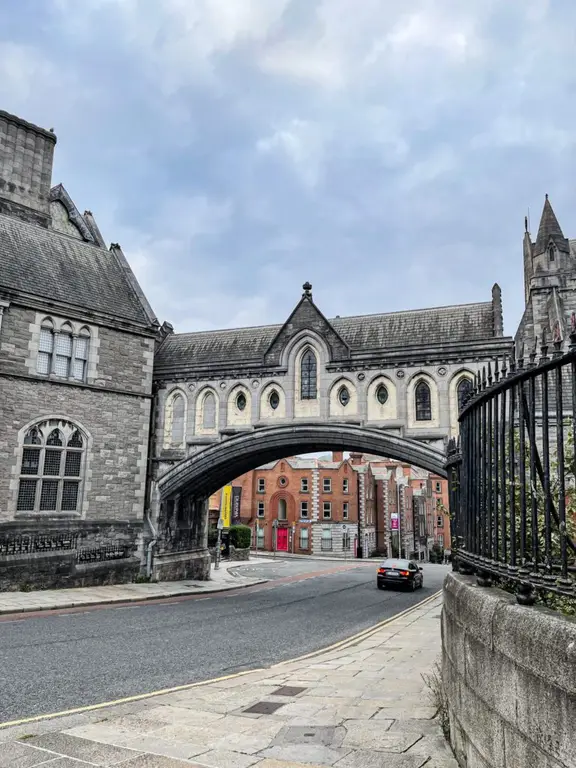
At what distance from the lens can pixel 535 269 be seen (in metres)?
22.8

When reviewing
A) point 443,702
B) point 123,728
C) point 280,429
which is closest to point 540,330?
point 280,429

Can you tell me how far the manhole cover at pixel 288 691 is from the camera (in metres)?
7.52

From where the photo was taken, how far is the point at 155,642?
11.3m

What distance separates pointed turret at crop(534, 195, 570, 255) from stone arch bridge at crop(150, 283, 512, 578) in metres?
4.02

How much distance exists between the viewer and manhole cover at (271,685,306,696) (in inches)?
296

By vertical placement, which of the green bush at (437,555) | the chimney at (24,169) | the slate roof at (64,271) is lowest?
the green bush at (437,555)

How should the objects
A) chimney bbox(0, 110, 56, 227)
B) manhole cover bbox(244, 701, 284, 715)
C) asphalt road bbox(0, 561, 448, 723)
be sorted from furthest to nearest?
1. chimney bbox(0, 110, 56, 227)
2. asphalt road bbox(0, 561, 448, 723)
3. manhole cover bbox(244, 701, 284, 715)

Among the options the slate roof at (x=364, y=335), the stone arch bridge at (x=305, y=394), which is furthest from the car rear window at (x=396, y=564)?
the slate roof at (x=364, y=335)

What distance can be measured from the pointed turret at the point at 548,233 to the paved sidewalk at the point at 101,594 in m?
18.0

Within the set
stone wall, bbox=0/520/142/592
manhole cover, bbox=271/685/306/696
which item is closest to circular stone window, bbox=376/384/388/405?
stone wall, bbox=0/520/142/592

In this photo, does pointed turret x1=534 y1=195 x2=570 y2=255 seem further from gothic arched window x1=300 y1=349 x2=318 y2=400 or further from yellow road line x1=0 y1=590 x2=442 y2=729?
yellow road line x1=0 y1=590 x2=442 y2=729

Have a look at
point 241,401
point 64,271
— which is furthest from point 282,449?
point 64,271

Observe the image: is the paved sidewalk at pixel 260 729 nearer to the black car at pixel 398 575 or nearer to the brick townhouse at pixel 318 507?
the black car at pixel 398 575

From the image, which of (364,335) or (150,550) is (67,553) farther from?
(364,335)
